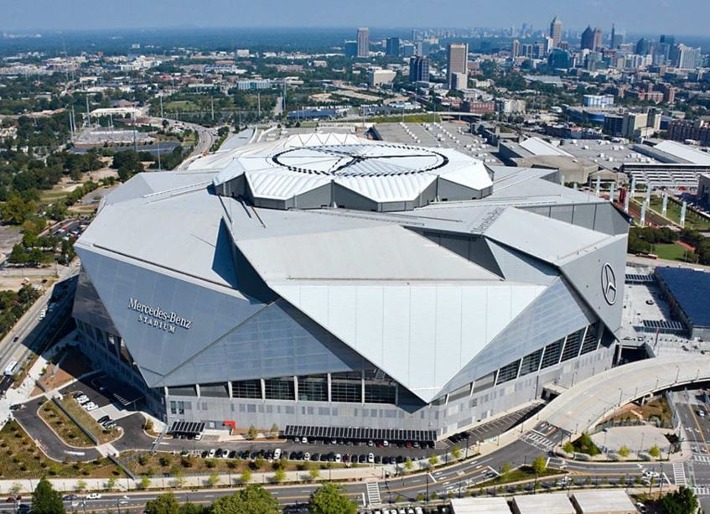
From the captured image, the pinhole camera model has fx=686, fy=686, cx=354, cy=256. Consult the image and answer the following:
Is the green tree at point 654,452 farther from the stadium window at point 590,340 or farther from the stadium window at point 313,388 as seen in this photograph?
the stadium window at point 313,388

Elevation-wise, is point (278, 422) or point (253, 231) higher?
point (253, 231)

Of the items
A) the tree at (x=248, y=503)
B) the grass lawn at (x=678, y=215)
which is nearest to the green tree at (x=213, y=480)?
the tree at (x=248, y=503)

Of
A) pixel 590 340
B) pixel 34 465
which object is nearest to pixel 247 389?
pixel 34 465

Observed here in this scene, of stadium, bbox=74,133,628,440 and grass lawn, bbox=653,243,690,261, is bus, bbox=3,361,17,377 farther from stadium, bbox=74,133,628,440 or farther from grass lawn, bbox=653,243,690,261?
grass lawn, bbox=653,243,690,261

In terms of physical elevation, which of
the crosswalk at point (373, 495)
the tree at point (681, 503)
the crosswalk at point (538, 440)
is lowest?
the crosswalk at point (373, 495)

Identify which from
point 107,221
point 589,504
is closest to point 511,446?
point 589,504

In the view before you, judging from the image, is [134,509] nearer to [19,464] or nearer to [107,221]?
[19,464]
